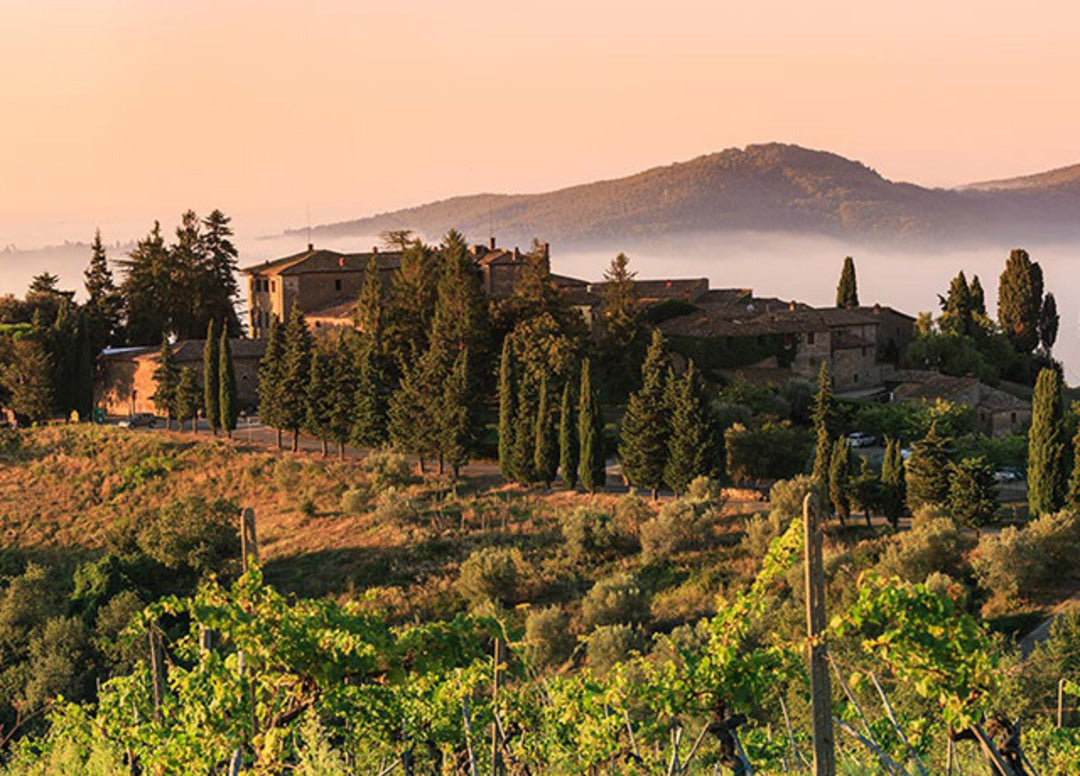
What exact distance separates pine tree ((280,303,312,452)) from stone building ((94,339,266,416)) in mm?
8721

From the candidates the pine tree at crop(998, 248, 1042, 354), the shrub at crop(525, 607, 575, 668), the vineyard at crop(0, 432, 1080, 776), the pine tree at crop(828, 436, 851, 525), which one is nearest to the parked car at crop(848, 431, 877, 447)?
the pine tree at crop(828, 436, 851, 525)

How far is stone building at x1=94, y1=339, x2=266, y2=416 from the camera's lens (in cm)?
5191

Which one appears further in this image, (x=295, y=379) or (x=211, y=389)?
(x=211, y=389)

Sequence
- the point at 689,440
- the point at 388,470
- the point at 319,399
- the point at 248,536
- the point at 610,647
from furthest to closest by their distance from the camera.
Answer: the point at 319,399
the point at 388,470
the point at 689,440
the point at 610,647
the point at 248,536

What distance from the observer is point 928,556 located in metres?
28.6

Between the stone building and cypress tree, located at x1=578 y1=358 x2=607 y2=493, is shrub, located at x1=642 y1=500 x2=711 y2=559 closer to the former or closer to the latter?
cypress tree, located at x1=578 y1=358 x2=607 y2=493

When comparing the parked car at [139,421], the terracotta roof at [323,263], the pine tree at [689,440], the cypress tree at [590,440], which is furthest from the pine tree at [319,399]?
the terracotta roof at [323,263]

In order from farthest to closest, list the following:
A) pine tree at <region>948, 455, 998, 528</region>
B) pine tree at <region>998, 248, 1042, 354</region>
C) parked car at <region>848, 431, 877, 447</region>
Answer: pine tree at <region>998, 248, 1042, 354</region> < parked car at <region>848, 431, 877, 447</region> < pine tree at <region>948, 455, 998, 528</region>

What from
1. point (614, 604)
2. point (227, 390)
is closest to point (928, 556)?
point (614, 604)

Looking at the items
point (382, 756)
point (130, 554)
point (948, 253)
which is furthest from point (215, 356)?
point (948, 253)

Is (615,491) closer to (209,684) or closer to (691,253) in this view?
(209,684)

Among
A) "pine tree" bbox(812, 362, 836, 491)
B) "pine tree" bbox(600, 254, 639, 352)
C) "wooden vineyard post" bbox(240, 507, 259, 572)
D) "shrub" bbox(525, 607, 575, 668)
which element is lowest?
"shrub" bbox(525, 607, 575, 668)

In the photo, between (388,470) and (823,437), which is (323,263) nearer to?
(388,470)

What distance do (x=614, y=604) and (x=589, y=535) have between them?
458cm
